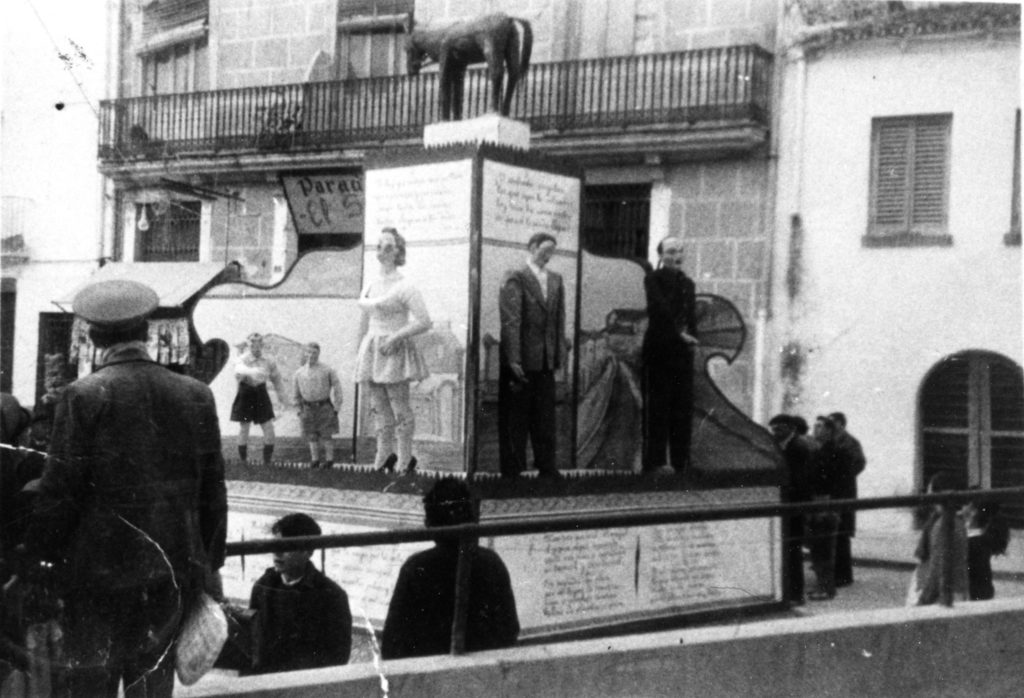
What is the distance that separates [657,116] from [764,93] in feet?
2.11

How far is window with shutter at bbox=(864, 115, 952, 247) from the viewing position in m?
7.62

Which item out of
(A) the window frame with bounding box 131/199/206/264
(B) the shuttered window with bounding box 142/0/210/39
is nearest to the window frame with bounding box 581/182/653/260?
(A) the window frame with bounding box 131/199/206/264

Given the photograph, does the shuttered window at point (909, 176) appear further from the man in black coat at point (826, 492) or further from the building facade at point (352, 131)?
the man in black coat at point (826, 492)

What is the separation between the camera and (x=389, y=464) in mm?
7840

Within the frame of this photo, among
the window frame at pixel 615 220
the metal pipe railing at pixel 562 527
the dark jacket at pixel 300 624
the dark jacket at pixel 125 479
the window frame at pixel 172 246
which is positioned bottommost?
the dark jacket at pixel 300 624

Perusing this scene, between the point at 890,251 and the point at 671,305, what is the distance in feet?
4.15

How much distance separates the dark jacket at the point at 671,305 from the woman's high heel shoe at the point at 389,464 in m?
1.70

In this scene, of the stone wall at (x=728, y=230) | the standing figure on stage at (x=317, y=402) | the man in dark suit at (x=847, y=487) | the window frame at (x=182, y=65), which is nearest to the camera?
the window frame at (x=182, y=65)

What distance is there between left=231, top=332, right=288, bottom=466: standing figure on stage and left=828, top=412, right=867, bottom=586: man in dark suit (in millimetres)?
3244

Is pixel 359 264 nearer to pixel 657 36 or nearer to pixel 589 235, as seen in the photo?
pixel 589 235

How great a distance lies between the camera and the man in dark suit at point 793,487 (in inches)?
326

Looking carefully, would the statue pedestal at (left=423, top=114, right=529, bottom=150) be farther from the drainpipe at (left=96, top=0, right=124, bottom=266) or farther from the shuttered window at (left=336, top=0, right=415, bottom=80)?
the drainpipe at (left=96, top=0, right=124, bottom=266)

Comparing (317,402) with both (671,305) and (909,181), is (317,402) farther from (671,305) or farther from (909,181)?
(909,181)

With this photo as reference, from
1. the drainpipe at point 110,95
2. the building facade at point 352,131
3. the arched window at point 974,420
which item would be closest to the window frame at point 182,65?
the building facade at point 352,131
